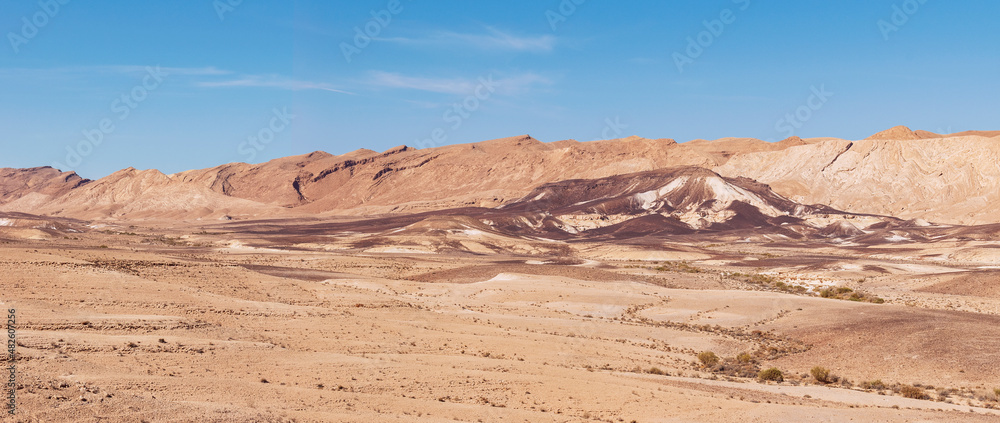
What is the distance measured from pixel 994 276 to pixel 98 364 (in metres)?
53.2

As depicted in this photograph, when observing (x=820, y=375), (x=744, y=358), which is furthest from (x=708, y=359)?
(x=820, y=375)

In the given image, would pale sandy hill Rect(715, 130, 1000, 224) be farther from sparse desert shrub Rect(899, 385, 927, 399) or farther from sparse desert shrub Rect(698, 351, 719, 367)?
sparse desert shrub Rect(899, 385, 927, 399)

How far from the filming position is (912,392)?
21.8m

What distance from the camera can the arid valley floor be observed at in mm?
16938

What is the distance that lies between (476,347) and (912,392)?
40.8 feet

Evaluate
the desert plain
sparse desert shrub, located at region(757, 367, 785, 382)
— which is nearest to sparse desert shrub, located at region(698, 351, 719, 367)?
the desert plain

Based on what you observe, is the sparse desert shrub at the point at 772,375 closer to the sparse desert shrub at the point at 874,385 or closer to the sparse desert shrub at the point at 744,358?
the sparse desert shrub at the point at 874,385

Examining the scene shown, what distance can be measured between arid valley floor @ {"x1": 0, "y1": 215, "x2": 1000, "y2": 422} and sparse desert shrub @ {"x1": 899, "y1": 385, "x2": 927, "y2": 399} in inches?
3.1

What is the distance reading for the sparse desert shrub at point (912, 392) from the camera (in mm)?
21578

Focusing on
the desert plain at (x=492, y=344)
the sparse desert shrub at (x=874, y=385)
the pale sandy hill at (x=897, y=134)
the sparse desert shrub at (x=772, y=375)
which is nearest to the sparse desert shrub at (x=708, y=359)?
the desert plain at (x=492, y=344)

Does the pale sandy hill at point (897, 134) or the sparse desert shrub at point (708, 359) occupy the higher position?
the pale sandy hill at point (897, 134)

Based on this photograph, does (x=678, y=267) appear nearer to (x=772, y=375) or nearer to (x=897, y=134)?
(x=772, y=375)

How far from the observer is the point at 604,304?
42469mm

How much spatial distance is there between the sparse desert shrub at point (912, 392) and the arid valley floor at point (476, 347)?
78mm
